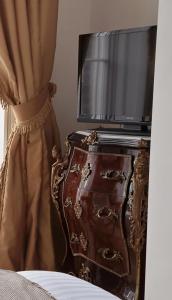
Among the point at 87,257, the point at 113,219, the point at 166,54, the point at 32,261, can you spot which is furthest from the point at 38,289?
the point at 32,261

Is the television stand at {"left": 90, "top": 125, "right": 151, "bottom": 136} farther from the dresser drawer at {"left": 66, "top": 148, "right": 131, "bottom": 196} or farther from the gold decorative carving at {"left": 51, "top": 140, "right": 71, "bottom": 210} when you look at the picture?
the gold decorative carving at {"left": 51, "top": 140, "right": 71, "bottom": 210}

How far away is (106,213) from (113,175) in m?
0.15

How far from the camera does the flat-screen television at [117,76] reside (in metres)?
1.89

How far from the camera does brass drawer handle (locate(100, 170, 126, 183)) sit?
1.74m

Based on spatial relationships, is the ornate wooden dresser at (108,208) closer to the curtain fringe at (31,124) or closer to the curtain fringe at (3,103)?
the curtain fringe at (31,124)

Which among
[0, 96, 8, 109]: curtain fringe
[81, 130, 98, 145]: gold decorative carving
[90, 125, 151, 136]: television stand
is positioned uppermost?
[0, 96, 8, 109]: curtain fringe

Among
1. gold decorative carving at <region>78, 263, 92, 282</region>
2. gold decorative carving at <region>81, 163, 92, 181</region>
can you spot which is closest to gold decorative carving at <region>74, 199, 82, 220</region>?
gold decorative carving at <region>81, 163, 92, 181</region>

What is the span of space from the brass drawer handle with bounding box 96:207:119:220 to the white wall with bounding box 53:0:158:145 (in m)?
0.92

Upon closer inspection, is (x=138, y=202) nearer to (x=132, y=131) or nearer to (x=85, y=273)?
(x=132, y=131)

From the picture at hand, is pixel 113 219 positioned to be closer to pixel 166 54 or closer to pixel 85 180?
→ pixel 85 180

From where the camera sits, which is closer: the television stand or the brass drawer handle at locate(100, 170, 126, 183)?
the brass drawer handle at locate(100, 170, 126, 183)

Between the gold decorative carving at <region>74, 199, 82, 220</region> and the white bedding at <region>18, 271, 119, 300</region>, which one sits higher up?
the white bedding at <region>18, 271, 119, 300</region>

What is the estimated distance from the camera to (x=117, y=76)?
2.01 metres

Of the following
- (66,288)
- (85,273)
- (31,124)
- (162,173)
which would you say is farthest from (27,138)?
(66,288)
